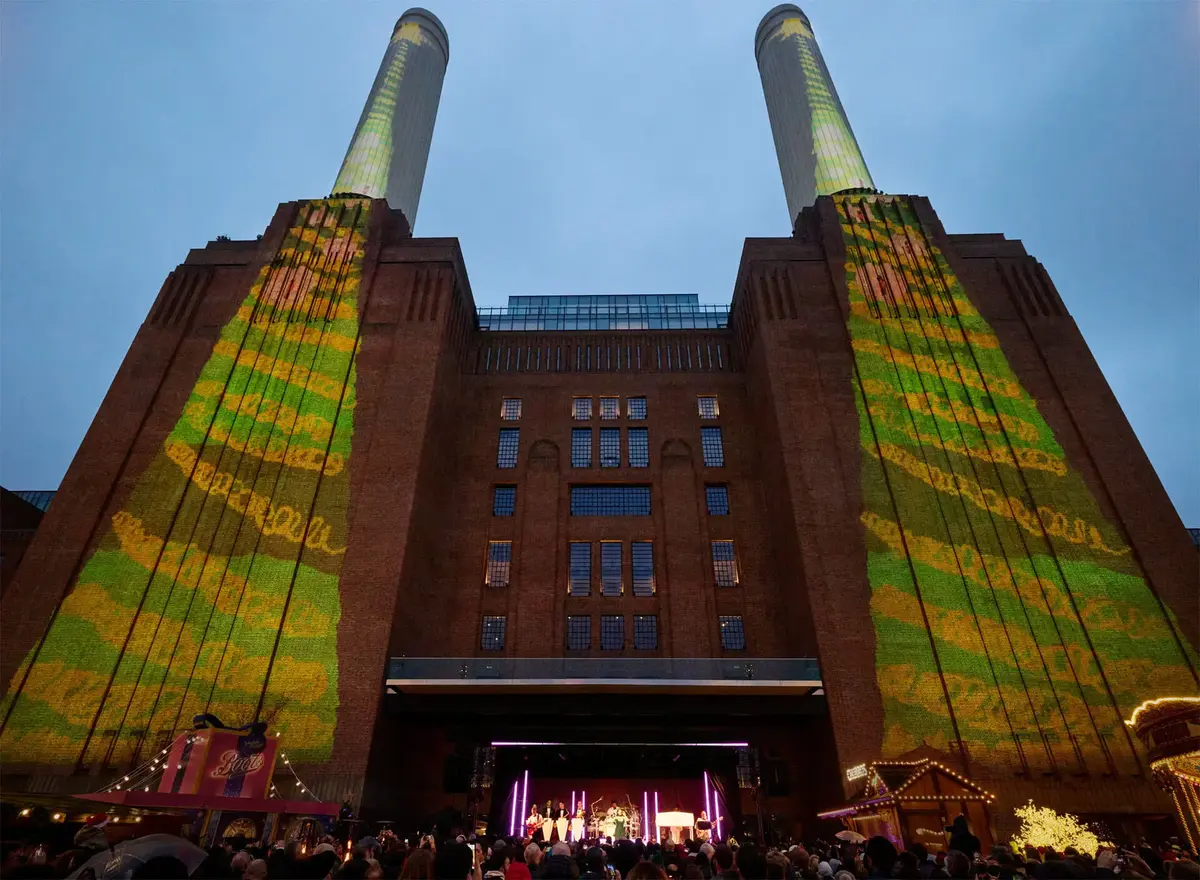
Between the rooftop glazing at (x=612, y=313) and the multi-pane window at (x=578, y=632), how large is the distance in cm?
2353

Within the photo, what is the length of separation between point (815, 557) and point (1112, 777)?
1261 centimetres

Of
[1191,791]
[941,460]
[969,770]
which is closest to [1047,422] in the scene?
[941,460]

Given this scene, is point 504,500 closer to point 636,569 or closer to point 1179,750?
point 636,569

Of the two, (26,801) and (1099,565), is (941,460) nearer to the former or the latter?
(1099,565)

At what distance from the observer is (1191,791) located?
17.7 meters

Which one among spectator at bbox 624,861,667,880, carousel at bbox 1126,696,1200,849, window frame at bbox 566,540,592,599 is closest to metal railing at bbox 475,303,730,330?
window frame at bbox 566,540,592,599

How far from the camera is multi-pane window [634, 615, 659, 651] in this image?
33.4m

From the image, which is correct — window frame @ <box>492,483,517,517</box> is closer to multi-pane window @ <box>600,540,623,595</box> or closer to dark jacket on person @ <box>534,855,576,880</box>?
multi-pane window @ <box>600,540,623,595</box>

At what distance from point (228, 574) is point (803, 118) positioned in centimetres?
5012

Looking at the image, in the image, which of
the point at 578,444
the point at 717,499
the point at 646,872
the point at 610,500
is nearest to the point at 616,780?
the point at 610,500

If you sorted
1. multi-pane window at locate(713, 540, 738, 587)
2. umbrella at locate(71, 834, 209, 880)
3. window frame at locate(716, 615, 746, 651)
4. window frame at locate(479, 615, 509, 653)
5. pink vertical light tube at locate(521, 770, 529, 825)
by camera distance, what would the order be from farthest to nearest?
multi-pane window at locate(713, 540, 738, 587)
window frame at locate(479, 615, 509, 653)
window frame at locate(716, 615, 746, 651)
pink vertical light tube at locate(521, 770, 529, 825)
umbrella at locate(71, 834, 209, 880)

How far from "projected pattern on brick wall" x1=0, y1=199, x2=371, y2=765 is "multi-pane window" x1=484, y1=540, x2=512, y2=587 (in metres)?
7.84

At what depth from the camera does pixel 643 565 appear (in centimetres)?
3566

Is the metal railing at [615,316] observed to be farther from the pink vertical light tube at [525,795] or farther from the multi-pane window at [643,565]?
the pink vertical light tube at [525,795]
